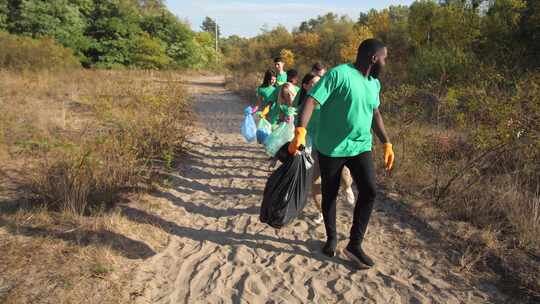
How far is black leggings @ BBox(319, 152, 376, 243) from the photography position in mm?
2743

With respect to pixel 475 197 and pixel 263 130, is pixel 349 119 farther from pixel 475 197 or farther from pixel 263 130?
pixel 475 197

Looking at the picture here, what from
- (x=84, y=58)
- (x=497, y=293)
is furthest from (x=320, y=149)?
(x=84, y=58)

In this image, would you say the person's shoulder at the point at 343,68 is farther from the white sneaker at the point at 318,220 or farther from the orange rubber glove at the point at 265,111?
the orange rubber glove at the point at 265,111

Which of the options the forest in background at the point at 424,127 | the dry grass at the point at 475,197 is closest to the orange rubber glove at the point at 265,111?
the forest in background at the point at 424,127

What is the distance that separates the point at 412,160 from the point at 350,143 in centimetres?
314

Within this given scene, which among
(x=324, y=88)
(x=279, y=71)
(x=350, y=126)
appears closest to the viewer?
(x=324, y=88)

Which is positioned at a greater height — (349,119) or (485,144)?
(349,119)

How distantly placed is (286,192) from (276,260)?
715mm

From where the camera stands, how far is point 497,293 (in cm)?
273

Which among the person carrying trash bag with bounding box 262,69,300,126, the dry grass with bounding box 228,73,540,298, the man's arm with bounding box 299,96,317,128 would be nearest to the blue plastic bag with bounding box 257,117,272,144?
the person carrying trash bag with bounding box 262,69,300,126

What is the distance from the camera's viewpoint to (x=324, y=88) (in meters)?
2.54

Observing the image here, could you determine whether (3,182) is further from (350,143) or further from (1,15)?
(1,15)

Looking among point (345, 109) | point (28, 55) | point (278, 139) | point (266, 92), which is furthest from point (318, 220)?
point (28, 55)

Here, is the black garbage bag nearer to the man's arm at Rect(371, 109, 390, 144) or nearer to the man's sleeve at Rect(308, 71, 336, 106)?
the man's sleeve at Rect(308, 71, 336, 106)
